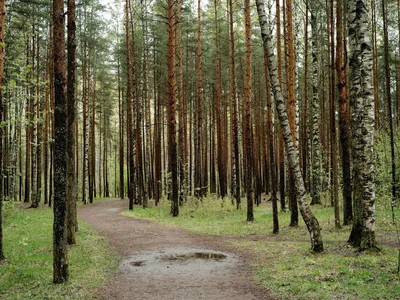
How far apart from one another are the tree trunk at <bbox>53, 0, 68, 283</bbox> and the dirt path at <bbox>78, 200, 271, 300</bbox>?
3.71 ft

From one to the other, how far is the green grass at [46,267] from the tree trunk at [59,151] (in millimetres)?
501

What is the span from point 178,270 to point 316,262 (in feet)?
10.6

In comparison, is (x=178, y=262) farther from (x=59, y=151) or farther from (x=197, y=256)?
(x=59, y=151)

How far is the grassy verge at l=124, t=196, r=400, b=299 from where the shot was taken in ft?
19.5

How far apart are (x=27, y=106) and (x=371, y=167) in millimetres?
25371

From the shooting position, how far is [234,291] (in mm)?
6551

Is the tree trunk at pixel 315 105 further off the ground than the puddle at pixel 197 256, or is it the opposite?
the tree trunk at pixel 315 105

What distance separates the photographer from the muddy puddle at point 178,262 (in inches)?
319

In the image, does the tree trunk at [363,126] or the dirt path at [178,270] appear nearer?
the dirt path at [178,270]

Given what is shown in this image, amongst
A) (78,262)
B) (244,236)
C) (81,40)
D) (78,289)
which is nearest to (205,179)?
(81,40)

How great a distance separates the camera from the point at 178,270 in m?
8.17

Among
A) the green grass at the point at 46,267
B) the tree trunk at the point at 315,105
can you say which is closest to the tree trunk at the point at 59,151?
the green grass at the point at 46,267

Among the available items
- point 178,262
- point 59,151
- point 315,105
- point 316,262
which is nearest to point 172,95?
point 315,105

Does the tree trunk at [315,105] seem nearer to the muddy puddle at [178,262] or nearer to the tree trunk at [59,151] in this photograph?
the muddy puddle at [178,262]
